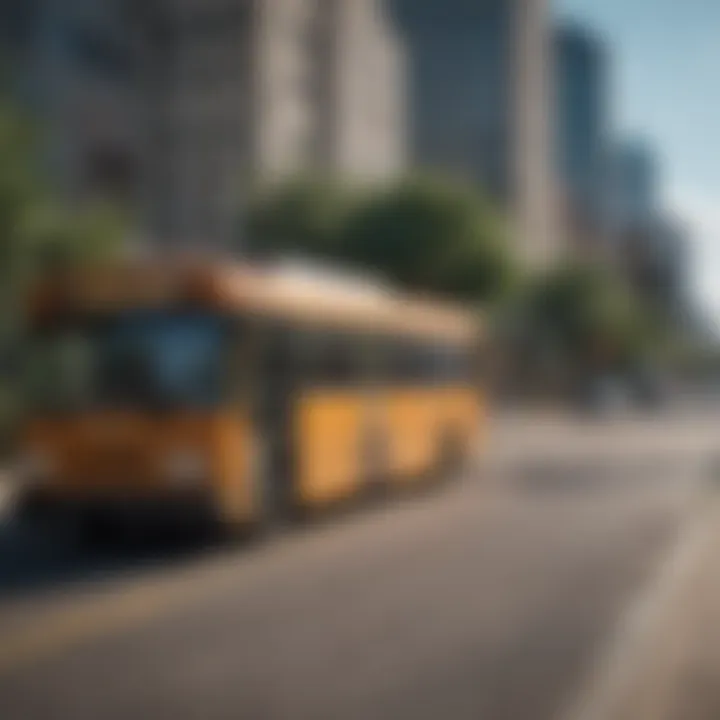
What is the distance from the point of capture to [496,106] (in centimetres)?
12781

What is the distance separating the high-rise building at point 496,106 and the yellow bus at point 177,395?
106 m

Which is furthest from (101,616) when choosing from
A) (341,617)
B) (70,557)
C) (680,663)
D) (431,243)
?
(431,243)

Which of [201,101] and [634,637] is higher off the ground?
[201,101]

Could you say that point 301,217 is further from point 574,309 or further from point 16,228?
point 16,228

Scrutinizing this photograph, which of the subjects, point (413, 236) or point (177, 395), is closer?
point (177, 395)

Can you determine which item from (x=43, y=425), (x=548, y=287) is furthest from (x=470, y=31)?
(x=43, y=425)

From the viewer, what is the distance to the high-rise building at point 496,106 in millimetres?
124438

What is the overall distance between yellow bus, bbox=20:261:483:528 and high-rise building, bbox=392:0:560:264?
106m

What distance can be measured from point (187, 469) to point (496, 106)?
118 metres

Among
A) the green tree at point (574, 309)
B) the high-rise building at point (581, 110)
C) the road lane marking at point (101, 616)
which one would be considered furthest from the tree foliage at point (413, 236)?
the high-rise building at point (581, 110)

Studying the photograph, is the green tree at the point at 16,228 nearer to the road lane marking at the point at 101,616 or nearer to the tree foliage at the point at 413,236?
the road lane marking at the point at 101,616

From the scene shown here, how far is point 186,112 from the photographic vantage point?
70.4m

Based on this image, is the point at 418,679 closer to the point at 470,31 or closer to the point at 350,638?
the point at 350,638

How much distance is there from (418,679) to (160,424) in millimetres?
5618
